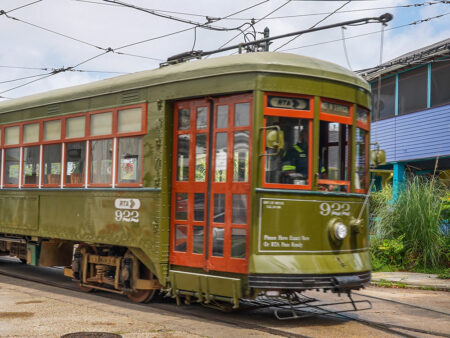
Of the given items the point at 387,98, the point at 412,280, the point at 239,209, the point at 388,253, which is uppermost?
the point at 387,98

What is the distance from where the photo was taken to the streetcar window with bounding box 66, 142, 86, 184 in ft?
32.6

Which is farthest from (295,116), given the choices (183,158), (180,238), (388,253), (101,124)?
(388,253)

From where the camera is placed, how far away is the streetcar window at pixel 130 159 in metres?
8.95

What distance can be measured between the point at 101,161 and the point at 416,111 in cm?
1338

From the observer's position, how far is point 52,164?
1060 cm

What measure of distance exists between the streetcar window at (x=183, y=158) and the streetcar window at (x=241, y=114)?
33.4 inches

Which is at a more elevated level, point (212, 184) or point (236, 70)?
point (236, 70)

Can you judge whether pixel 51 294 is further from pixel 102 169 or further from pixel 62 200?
pixel 102 169

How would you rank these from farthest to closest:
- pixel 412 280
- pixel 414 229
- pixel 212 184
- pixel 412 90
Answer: pixel 412 90 → pixel 414 229 → pixel 412 280 → pixel 212 184

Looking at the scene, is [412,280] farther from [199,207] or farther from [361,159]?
[199,207]

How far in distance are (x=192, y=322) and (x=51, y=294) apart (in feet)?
10.2

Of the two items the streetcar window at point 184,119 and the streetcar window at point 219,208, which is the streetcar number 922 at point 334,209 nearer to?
the streetcar window at point 219,208

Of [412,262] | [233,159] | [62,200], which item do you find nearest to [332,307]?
[233,159]

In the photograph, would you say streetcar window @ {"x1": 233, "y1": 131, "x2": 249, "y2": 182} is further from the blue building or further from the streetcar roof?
the blue building
